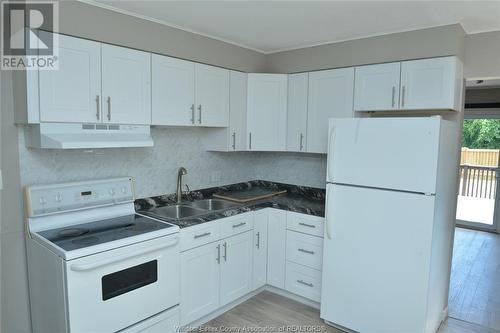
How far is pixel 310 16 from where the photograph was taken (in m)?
2.52

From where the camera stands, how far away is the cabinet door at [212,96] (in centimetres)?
302

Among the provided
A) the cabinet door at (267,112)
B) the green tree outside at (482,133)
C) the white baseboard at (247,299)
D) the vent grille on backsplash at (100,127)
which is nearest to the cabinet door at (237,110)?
the cabinet door at (267,112)

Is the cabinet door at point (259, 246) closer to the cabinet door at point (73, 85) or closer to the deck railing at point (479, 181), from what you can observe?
the cabinet door at point (73, 85)

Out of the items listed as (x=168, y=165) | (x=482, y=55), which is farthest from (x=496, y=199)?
(x=168, y=165)

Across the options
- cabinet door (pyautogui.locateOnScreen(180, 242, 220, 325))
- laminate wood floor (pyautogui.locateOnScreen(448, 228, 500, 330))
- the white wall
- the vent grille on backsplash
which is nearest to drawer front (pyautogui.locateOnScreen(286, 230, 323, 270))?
cabinet door (pyautogui.locateOnScreen(180, 242, 220, 325))

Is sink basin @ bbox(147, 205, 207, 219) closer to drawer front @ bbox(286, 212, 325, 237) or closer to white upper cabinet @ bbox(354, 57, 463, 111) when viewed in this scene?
drawer front @ bbox(286, 212, 325, 237)

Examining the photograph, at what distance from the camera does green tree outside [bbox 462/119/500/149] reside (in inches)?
225

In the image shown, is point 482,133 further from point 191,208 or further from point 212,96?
point 191,208

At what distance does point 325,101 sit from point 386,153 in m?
1.00

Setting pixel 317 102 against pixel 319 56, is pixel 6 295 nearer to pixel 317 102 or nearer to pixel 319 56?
pixel 317 102

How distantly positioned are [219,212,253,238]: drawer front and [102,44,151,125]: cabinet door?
39.6 inches

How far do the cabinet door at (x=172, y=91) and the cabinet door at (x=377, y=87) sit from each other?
4.73 feet

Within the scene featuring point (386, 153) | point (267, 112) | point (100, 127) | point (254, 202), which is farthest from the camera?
point (267, 112)

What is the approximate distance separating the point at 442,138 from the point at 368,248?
0.92 meters
